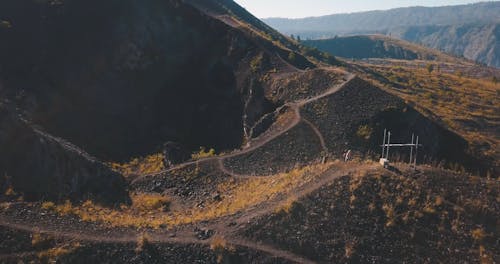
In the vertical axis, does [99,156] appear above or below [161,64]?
below

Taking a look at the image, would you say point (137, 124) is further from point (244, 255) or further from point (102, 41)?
point (244, 255)

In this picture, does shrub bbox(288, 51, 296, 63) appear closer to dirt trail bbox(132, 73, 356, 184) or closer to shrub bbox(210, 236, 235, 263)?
dirt trail bbox(132, 73, 356, 184)

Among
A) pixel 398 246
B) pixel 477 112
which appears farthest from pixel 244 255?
pixel 477 112

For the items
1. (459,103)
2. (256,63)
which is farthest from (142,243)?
(459,103)

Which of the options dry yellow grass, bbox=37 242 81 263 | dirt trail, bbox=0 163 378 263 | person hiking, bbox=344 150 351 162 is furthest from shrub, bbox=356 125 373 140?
dry yellow grass, bbox=37 242 81 263

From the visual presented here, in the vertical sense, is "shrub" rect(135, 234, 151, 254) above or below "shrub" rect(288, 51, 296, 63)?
below

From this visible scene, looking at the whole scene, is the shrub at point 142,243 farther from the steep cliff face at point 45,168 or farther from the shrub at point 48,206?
the steep cliff face at point 45,168

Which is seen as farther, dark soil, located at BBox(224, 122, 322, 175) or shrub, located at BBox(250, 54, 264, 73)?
shrub, located at BBox(250, 54, 264, 73)

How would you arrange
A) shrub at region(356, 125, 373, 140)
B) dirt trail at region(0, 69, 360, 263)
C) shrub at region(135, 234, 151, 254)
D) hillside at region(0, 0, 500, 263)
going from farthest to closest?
1. shrub at region(356, 125, 373, 140)
2. hillside at region(0, 0, 500, 263)
3. dirt trail at region(0, 69, 360, 263)
4. shrub at region(135, 234, 151, 254)
